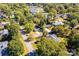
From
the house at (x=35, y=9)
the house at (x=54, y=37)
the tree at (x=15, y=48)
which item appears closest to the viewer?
the tree at (x=15, y=48)

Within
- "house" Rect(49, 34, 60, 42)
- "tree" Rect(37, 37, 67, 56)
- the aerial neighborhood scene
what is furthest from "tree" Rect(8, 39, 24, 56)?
"house" Rect(49, 34, 60, 42)

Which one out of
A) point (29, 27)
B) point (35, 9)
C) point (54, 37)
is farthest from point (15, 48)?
point (35, 9)

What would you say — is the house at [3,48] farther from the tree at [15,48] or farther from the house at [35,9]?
the house at [35,9]

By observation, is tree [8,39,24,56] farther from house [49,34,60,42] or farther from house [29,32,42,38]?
house [49,34,60,42]

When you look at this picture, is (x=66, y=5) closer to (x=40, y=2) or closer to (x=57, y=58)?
(x=40, y=2)

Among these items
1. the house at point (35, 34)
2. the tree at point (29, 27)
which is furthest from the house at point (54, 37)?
the tree at point (29, 27)

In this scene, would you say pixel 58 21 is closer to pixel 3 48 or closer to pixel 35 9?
pixel 35 9

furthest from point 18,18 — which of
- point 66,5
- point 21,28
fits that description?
point 66,5

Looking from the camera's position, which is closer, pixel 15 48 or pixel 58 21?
pixel 15 48
